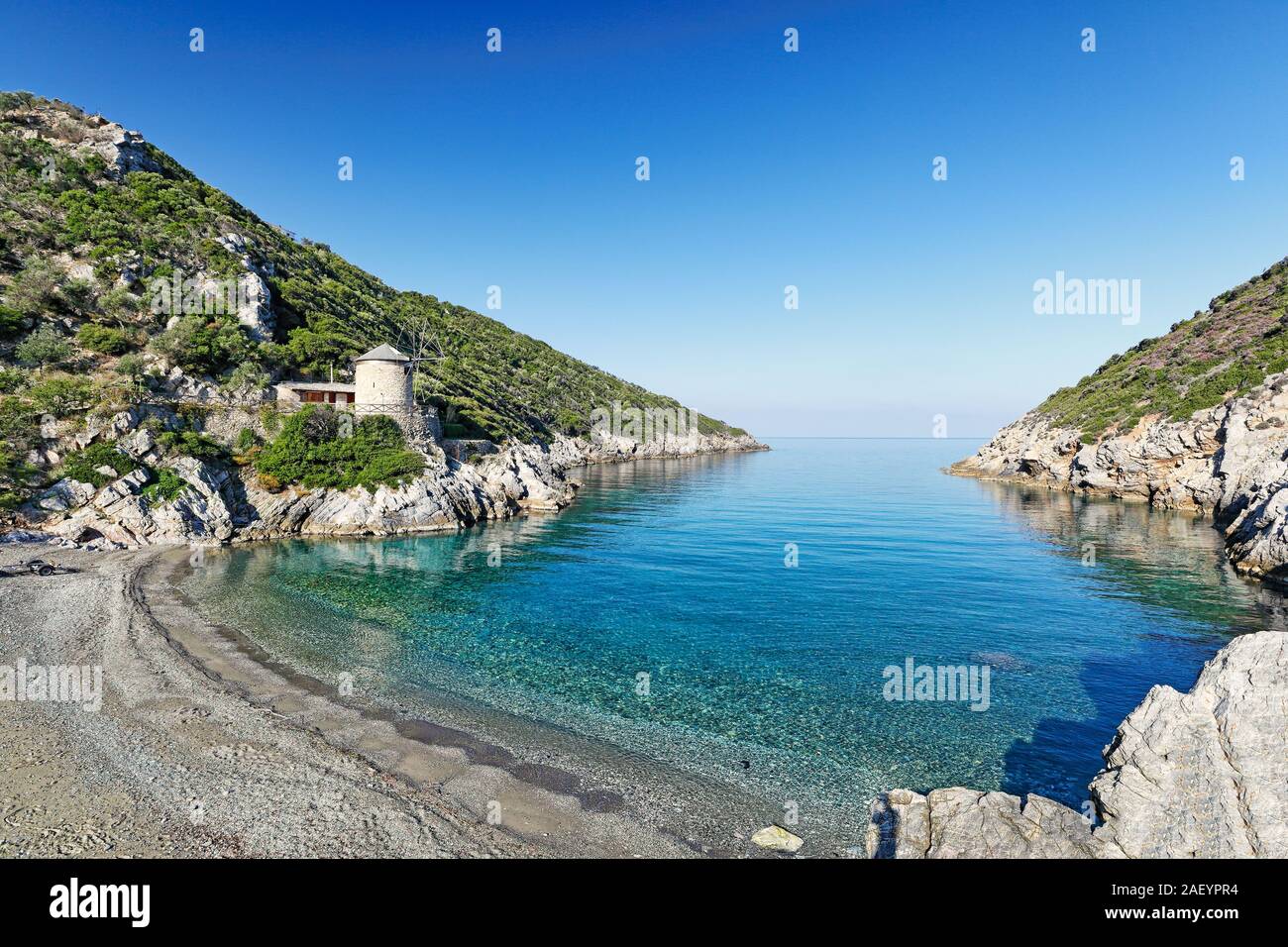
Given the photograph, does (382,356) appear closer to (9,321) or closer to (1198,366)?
(9,321)

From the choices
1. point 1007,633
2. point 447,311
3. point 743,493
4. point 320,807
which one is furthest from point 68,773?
point 447,311

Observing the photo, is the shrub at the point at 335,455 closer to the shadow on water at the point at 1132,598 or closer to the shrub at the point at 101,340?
the shrub at the point at 101,340

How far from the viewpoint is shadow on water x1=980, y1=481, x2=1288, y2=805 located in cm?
1509

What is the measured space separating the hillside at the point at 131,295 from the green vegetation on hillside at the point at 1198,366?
81.3m

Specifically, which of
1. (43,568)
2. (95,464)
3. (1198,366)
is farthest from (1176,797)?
(1198,366)

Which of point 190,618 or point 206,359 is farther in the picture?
point 206,359

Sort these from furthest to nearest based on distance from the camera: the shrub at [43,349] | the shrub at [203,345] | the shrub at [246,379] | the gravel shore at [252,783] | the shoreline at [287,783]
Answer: the shrub at [246,379] < the shrub at [203,345] < the shrub at [43,349] < the shoreline at [287,783] < the gravel shore at [252,783]

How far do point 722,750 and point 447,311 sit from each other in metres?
154

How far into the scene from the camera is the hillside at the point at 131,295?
42.1m

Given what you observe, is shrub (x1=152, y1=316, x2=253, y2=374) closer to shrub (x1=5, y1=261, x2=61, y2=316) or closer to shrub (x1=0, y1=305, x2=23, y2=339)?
shrub (x1=5, y1=261, x2=61, y2=316)

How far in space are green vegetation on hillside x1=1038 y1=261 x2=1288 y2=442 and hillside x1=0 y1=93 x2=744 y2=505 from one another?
8133 centimetres

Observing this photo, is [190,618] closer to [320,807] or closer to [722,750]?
[320,807]

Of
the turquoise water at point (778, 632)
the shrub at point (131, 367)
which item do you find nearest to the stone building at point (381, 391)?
the shrub at point (131, 367)
